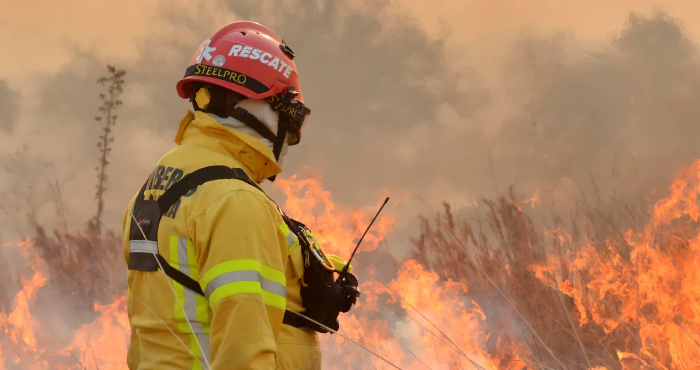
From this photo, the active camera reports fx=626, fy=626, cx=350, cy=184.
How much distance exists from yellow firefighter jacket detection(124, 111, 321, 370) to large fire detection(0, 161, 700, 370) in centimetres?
262

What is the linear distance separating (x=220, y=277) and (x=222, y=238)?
14cm

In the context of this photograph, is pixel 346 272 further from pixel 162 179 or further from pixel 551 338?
pixel 551 338

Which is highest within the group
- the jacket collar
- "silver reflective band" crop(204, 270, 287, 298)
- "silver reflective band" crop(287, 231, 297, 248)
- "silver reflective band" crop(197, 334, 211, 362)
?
the jacket collar

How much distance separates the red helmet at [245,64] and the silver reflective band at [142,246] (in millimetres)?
804

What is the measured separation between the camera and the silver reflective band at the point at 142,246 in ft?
7.99

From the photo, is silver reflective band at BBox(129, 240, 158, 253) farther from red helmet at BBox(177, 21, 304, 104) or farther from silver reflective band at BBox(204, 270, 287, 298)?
red helmet at BBox(177, 21, 304, 104)

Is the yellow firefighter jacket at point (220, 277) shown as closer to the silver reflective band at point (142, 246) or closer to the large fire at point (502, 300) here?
the silver reflective band at point (142, 246)

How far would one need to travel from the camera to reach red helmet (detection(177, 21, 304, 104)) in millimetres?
2906

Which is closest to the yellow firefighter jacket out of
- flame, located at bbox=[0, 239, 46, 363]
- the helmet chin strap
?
the helmet chin strap

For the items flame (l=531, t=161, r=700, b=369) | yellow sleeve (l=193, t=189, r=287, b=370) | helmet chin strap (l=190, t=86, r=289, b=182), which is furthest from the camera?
flame (l=531, t=161, r=700, b=369)

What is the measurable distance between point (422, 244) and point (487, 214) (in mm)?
825

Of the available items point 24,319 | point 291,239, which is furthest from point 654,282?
point 24,319

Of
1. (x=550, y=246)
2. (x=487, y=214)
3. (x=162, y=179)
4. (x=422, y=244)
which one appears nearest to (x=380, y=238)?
(x=422, y=244)

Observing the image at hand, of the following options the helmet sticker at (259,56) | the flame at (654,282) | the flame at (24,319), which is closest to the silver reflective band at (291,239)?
the helmet sticker at (259,56)
